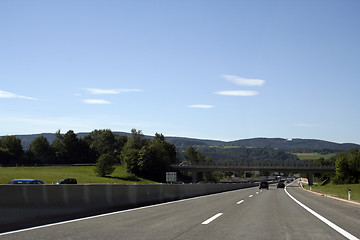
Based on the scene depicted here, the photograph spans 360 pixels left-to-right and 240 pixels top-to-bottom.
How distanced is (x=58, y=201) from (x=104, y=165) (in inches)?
3630

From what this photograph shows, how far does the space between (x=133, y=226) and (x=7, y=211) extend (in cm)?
332

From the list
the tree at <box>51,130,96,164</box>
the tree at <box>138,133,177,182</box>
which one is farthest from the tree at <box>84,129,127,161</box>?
the tree at <box>138,133,177,182</box>

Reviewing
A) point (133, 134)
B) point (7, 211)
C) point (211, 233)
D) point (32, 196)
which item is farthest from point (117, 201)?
point (133, 134)

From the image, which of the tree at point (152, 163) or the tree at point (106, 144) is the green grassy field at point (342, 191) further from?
the tree at point (106, 144)

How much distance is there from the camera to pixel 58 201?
1264 cm

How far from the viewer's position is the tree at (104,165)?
334 ft

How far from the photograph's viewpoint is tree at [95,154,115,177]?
4013 inches

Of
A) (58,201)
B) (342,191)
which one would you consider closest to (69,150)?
(342,191)

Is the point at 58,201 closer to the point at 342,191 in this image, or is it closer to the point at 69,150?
the point at 342,191

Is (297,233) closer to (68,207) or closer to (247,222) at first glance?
(247,222)

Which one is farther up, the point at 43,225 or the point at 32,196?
the point at 32,196

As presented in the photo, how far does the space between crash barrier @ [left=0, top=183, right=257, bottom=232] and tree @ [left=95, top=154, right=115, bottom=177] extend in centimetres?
8325

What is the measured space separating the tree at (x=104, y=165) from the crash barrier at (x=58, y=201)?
83.2 meters

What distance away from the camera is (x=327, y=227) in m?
10.6
